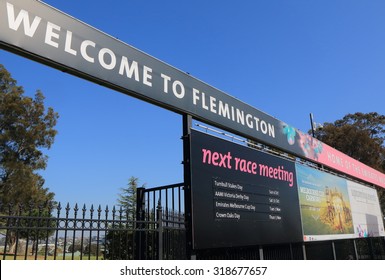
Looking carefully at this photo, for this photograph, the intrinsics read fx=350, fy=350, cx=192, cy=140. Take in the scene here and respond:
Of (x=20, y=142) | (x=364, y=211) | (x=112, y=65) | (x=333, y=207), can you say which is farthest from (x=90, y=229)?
(x=20, y=142)

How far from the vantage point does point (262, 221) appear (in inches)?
301

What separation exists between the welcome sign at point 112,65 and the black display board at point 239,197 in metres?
0.64

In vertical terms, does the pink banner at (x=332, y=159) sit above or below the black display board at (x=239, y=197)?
above

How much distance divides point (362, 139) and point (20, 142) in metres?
28.4

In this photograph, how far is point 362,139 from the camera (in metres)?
31.8

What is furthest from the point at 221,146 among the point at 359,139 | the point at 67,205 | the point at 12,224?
the point at 359,139

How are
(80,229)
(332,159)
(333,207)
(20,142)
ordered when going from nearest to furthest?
1. (80,229)
2. (333,207)
3. (332,159)
4. (20,142)

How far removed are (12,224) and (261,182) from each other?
538cm

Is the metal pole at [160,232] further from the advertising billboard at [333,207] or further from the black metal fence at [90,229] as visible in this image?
the advertising billboard at [333,207]

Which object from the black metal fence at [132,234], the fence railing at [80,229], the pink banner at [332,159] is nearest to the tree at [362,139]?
the pink banner at [332,159]

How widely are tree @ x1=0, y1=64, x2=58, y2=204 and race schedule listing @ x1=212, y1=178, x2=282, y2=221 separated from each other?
1827 centimetres

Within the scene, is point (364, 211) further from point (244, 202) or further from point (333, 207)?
point (244, 202)

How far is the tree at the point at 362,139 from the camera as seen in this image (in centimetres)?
3172

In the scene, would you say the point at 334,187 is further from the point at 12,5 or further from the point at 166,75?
the point at 12,5
